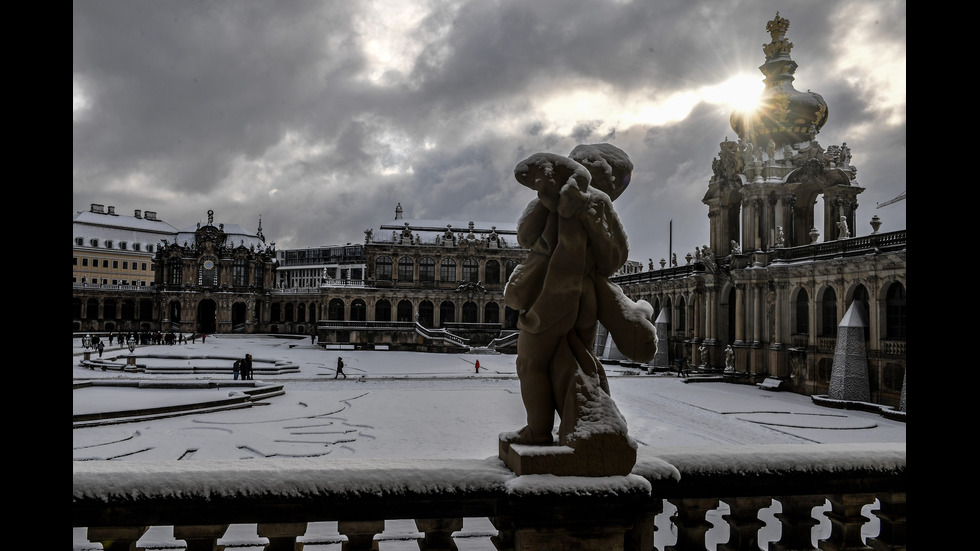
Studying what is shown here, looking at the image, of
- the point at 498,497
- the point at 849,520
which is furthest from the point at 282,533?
the point at 849,520

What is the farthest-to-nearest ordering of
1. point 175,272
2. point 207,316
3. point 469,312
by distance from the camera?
1. point 207,316
2. point 175,272
3. point 469,312

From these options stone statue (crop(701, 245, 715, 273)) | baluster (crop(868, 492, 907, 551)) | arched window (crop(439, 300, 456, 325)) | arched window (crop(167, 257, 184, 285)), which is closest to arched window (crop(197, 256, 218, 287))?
arched window (crop(167, 257, 184, 285))

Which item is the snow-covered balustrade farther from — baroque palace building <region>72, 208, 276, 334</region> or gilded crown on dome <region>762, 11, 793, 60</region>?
baroque palace building <region>72, 208, 276, 334</region>

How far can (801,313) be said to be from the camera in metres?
30.6

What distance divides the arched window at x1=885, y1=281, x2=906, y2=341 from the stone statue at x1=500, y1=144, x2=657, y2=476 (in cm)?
2527

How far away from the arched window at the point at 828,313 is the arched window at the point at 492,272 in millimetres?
46063

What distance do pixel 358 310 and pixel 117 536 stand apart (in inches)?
2660

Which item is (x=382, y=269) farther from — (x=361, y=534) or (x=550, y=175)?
(x=361, y=534)

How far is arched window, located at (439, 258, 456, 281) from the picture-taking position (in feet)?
236

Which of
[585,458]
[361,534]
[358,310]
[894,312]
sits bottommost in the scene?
[358,310]

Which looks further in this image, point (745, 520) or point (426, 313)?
point (426, 313)
